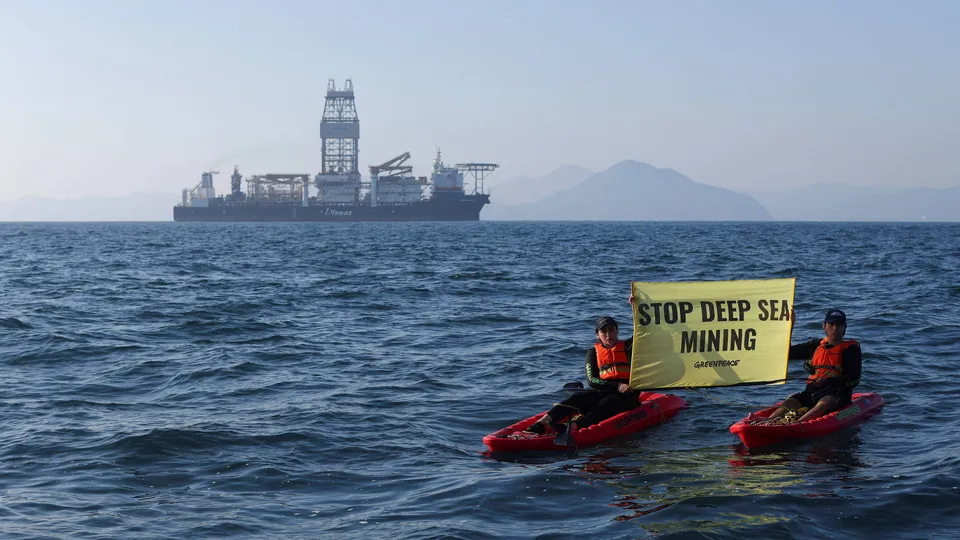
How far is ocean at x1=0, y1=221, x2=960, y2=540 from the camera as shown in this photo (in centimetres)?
840

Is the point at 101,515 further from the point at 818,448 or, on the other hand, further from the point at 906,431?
the point at 906,431

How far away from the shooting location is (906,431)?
458 inches

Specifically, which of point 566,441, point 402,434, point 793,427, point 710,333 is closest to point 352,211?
point 402,434

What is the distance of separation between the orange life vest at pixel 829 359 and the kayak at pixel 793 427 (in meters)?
0.49

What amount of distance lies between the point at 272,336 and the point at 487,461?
35.7ft

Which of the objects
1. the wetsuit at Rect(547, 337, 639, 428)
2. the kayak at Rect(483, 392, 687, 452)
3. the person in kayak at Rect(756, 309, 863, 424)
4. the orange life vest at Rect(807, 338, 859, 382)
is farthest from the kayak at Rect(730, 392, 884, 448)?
the wetsuit at Rect(547, 337, 639, 428)

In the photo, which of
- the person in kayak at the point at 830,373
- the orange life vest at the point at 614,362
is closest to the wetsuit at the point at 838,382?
the person in kayak at the point at 830,373

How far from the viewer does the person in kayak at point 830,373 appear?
1144 cm

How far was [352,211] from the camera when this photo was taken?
16850 cm

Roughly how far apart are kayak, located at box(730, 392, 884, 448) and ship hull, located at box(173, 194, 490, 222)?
155 meters

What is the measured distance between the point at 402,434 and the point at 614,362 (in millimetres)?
2886

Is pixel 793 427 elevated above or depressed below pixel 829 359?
below

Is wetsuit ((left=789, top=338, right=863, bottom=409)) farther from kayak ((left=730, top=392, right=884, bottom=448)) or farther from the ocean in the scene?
the ocean

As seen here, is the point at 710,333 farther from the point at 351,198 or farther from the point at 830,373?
the point at 351,198
